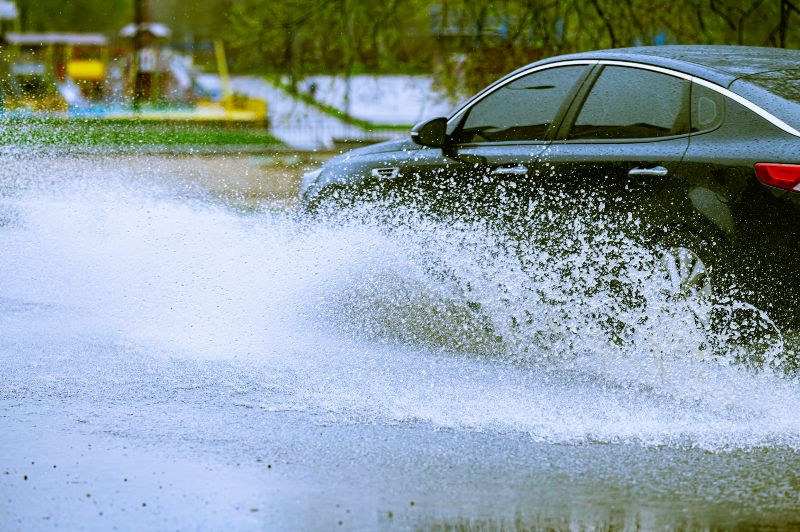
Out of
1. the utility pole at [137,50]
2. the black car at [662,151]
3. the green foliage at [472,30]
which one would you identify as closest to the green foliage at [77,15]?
the utility pole at [137,50]

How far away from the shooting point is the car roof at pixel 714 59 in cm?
632

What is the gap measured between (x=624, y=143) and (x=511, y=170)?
735mm

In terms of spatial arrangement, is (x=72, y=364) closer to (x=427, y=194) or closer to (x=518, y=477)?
(x=427, y=194)

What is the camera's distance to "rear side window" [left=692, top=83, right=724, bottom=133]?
243 inches

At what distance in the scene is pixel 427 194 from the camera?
752cm

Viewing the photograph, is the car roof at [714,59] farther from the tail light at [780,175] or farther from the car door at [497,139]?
the tail light at [780,175]

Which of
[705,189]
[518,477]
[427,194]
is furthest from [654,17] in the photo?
[518,477]

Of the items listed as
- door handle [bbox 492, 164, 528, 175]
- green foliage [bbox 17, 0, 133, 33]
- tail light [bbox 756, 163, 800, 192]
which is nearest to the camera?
tail light [bbox 756, 163, 800, 192]

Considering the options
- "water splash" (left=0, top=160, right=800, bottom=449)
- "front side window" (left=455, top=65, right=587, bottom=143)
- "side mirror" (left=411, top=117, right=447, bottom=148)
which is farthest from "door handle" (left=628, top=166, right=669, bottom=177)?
"side mirror" (left=411, top=117, right=447, bottom=148)

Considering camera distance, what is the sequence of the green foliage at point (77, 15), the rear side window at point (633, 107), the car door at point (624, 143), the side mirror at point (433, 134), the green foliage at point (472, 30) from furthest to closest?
the green foliage at point (77, 15)
the green foliage at point (472, 30)
the side mirror at point (433, 134)
the rear side window at point (633, 107)
the car door at point (624, 143)

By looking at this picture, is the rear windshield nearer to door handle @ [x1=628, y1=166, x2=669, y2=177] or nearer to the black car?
the black car

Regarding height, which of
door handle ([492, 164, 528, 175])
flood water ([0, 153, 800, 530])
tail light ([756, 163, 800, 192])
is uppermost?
tail light ([756, 163, 800, 192])

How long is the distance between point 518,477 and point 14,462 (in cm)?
188

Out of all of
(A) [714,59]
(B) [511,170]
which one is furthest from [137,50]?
(A) [714,59]
